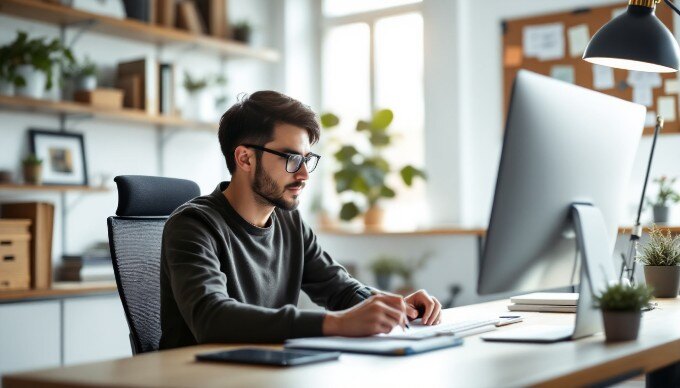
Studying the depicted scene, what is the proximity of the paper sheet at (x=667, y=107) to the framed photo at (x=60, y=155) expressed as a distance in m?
2.85

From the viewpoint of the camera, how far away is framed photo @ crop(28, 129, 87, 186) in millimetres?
4043

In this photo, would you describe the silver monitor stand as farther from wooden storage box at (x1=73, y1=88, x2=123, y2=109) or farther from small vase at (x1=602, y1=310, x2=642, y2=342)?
wooden storage box at (x1=73, y1=88, x2=123, y2=109)

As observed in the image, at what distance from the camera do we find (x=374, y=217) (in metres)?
5.05

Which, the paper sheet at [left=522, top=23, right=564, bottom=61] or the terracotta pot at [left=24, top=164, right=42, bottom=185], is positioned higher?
the paper sheet at [left=522, top=23, right=564, bottom=61]

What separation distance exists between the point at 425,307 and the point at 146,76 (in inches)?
112

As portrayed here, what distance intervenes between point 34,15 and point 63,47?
0.67 ft

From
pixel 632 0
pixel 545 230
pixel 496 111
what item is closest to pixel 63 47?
pixel 496 111

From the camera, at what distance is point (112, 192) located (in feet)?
14.3

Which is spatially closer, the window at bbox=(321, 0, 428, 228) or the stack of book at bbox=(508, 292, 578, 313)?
the stack of book at bbox=(508, 292, 578, 313)

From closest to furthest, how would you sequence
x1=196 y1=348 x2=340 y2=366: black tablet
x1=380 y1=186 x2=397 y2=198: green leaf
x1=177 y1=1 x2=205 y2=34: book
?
x1=196 y1=348 x2=340 y2=366: black tablet < x1=177 y1=1 x2=205 y2=34: book < x1=380 y1=186 x2=397 y2=198: green leaf

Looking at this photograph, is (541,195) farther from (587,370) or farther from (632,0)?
(632,0)

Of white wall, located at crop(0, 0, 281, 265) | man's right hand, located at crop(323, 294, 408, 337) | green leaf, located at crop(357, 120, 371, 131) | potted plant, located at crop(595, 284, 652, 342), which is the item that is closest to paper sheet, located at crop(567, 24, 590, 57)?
green leaf, located at crop(357, 120, 371, 131)

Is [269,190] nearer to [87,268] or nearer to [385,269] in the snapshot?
[87,268]

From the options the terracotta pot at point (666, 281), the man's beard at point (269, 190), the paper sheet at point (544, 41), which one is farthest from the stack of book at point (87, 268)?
the terracotta pot at point (666, 281)
